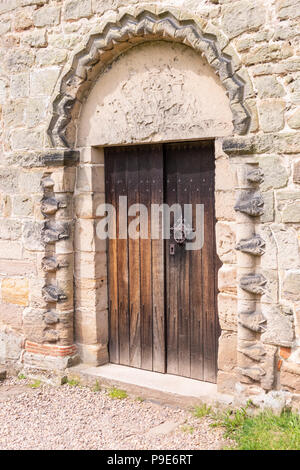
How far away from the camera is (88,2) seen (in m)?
4.67

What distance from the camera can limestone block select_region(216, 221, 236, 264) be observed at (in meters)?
4.23

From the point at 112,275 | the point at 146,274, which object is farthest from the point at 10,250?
the point at 146,274

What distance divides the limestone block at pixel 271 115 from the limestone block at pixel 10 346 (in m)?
3.11

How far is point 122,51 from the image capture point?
15.4 feet

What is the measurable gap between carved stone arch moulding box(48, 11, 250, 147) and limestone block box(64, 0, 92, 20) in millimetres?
253

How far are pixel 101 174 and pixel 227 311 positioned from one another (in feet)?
5.72

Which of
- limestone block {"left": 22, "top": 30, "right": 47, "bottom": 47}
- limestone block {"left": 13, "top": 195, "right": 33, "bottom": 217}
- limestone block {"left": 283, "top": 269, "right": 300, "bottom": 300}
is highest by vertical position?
limestone block {"left": 22, "top": 30, "right": 47, "bottom": 47}

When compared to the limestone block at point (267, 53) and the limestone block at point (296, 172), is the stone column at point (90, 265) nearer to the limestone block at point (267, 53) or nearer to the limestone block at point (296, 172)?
the limestone block at point (267, 53)

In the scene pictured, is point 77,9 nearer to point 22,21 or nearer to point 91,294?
point 22,21

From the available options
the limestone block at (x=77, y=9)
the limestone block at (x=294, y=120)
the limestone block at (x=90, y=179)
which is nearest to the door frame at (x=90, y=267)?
the limestone block at (x=90, y=179)

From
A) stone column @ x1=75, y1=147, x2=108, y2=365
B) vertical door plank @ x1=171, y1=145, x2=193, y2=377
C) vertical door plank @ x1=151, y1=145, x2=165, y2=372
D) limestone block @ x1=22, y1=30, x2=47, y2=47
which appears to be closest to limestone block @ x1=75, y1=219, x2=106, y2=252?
stone column @ x1=75, y1=147, x2=108, y2=365

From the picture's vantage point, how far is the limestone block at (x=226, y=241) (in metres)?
4.23

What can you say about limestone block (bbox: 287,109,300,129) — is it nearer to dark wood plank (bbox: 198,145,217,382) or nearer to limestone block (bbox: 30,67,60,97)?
dark wood plank (bbox: 198,145,217,382)
